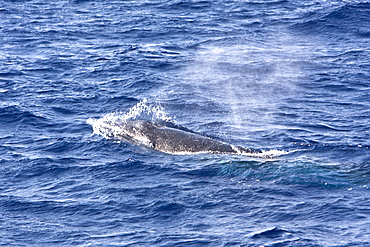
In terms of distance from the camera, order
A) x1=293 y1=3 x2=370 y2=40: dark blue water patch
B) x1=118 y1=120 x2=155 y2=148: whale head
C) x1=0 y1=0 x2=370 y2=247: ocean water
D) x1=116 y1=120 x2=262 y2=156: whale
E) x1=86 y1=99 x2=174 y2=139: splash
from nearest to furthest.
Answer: x1=0 y1=0 x2=370 y2=247: ocean water, x1=116 y1=120 x2=262 y2=156: whale, x1=118 y1=120 x2=155 y2=148: whale head, x1=86 y1=99 x2=174 y2=139: splash, x1=293 y1=3 x2=370 y2=40: dark blue water patch

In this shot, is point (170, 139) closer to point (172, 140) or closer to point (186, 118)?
point (172, 140)

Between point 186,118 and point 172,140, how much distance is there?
125 inches

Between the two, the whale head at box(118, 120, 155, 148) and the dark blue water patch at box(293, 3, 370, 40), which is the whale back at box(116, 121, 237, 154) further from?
the dark blue water patch at box(293, 3, 370, 40)

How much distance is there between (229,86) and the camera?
31250 mm

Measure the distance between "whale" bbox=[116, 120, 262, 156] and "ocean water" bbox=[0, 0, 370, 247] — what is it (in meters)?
0.42

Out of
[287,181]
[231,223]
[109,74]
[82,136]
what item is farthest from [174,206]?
[109,74]

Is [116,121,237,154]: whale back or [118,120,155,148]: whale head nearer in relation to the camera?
[116,121,237,154]: whale back

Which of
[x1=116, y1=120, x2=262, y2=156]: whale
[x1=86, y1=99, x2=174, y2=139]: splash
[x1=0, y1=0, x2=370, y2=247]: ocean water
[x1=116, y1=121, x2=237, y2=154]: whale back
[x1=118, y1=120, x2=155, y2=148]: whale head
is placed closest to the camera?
[x1=0, y1=0, x2=370, y2=247]: ocean water

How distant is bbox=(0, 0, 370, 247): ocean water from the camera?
18578 mm

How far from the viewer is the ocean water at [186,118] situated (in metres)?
18.6

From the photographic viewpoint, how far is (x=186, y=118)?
2723 centimetres

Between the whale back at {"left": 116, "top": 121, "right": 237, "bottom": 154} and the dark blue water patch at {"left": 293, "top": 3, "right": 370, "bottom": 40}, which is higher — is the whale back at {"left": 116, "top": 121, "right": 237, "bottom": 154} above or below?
below

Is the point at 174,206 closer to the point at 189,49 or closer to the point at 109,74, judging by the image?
the point at 109,74

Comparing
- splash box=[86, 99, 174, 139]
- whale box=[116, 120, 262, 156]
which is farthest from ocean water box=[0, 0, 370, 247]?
whale box=[116, 120, 262, 156]
